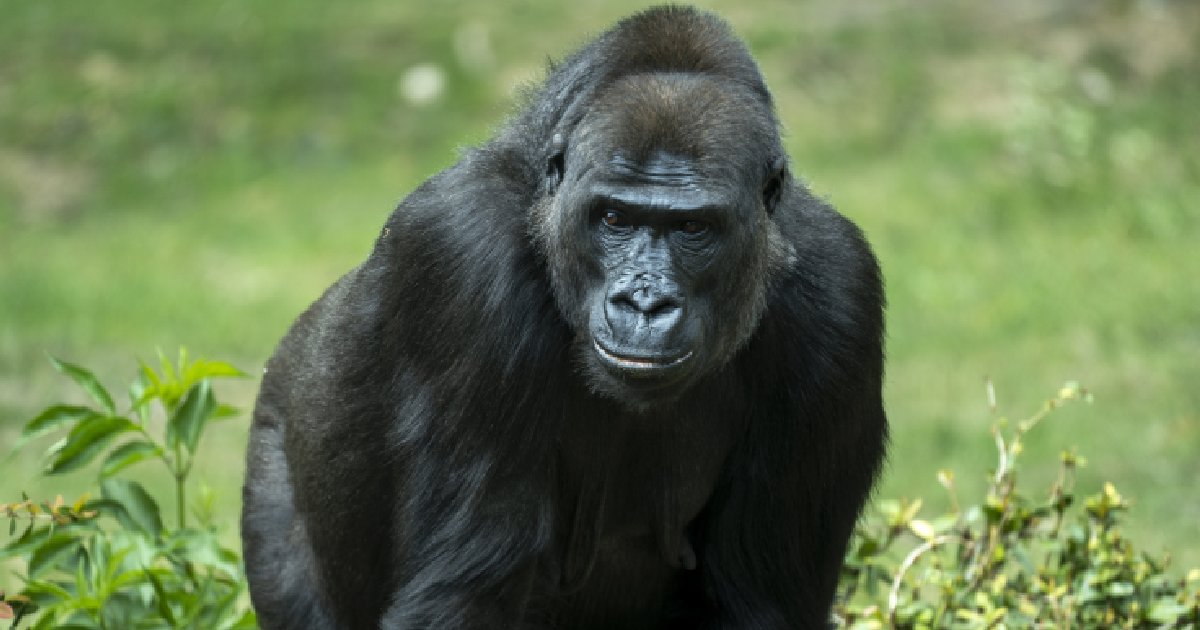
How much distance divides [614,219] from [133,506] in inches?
92.1

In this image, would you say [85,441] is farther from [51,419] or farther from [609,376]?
[609,376]

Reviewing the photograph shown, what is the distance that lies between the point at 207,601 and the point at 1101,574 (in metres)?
3.10

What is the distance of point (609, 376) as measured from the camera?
488cm

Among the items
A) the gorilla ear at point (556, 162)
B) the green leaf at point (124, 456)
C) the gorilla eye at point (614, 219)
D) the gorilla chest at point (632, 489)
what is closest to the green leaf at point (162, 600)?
the green leaf at point (124, 456)

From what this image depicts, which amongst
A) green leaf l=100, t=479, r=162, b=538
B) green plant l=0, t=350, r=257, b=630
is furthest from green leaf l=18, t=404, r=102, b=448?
green leaf l=100, t=479, r=162, b=538

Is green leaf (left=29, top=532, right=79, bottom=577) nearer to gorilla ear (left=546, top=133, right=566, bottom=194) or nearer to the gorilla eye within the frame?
gorilla ear (left=546, top=133, right=566, bottom=194)

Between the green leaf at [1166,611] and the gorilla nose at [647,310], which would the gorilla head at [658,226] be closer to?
the gorilla nose at [647,310]

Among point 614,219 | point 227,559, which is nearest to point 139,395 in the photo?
point 227,559

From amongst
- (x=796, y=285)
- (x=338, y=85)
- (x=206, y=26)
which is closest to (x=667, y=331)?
(x=796, y=285)

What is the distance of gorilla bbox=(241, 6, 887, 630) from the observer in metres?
4.82

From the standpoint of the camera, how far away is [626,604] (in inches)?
229

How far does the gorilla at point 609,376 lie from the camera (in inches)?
190

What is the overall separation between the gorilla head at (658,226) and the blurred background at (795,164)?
5.66 metres

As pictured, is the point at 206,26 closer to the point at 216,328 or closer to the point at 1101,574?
the point at 216,328
